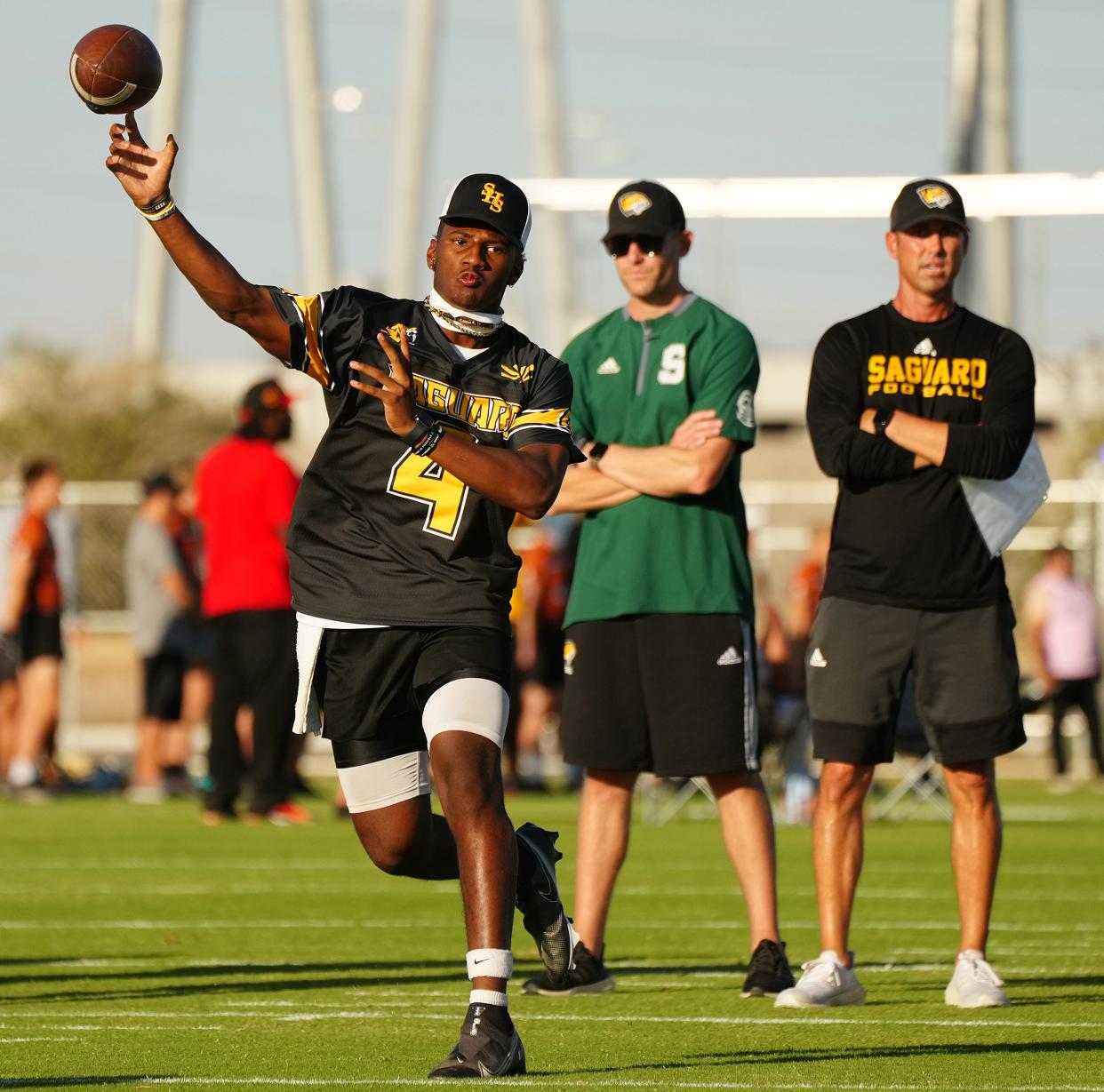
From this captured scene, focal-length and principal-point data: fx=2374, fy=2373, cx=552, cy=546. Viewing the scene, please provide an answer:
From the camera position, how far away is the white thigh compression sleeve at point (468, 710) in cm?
567

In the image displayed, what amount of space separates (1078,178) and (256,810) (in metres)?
6.98

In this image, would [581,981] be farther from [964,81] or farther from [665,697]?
[964,81]

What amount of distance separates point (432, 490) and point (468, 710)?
0.59 metres

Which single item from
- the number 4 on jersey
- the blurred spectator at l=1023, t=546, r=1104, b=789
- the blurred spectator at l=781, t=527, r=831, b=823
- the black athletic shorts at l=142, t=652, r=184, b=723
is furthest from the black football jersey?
the blurred spectator at l=1023, t=546, r=1104, b=789

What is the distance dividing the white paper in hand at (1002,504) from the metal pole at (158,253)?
1317 centimetres

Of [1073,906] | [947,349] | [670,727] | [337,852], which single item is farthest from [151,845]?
[947,349]

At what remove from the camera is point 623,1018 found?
663 centimetres

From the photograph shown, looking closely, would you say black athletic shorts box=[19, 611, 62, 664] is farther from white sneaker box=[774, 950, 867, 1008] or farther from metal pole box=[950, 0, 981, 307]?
white sneaker box=[774, 950, 867, 1008]

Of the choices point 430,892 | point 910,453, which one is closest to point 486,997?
point 910,453

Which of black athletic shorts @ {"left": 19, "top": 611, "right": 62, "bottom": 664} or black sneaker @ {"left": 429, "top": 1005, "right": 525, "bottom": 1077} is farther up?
black athletic shorts @ {"left": 19, "top": 611, "right": 62, "bottom": 664}

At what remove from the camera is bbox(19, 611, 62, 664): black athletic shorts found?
1655 cm

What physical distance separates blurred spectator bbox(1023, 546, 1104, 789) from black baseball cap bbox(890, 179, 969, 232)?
40.4 ft

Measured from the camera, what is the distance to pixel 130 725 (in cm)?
2514

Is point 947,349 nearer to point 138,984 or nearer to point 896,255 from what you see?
point 896,255
